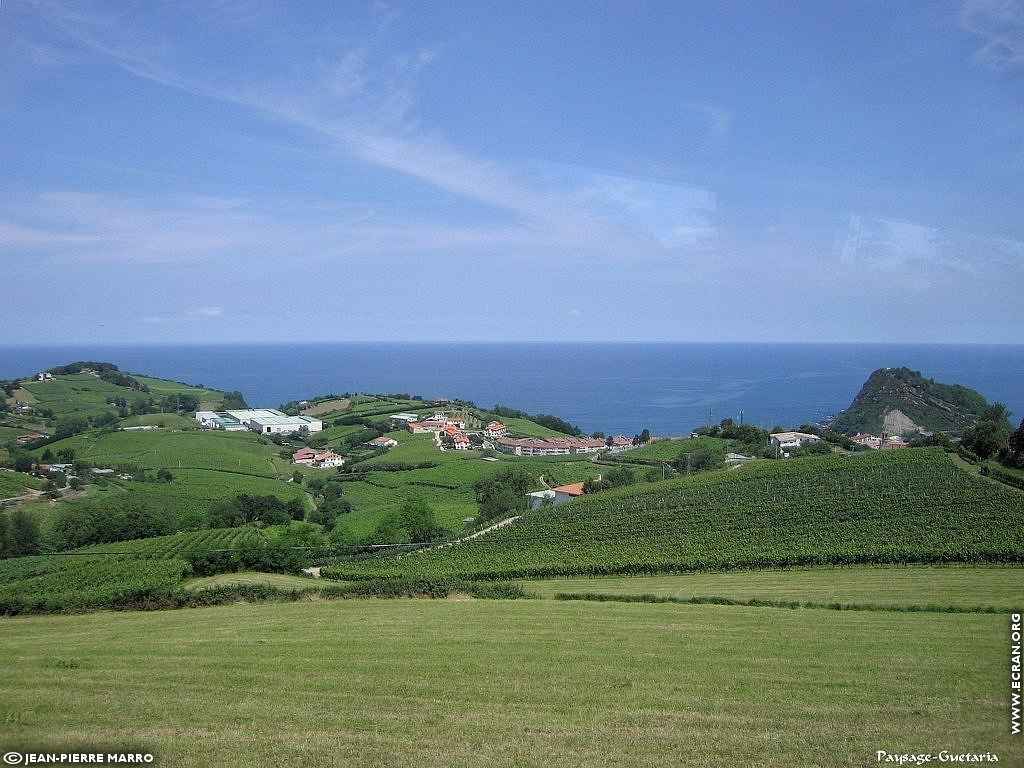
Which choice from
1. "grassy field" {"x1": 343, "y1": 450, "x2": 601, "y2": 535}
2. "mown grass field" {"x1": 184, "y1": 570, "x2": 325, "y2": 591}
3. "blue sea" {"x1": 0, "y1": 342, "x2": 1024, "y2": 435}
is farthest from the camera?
"blue sea" {"x1": 0, "y1": 342, "x2": 1024, "y2": 435}

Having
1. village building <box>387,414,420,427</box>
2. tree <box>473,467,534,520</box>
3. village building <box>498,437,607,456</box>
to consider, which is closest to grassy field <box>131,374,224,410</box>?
village building <box>387,414,420,427</box>

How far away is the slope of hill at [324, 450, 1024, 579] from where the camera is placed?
690 inches

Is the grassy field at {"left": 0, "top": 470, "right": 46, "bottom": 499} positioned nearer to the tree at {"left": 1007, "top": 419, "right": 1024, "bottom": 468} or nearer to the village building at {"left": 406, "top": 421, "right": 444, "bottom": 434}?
the village building at {"left": 406, "top": 421, "right": 444, "bottom": 434}

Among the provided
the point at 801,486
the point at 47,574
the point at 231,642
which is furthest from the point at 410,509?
the point at 231,642

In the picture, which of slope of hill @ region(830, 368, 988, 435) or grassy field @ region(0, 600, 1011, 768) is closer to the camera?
grassy field @ region(0, 600, 1011, 768)

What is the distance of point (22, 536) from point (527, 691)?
27.0 metres

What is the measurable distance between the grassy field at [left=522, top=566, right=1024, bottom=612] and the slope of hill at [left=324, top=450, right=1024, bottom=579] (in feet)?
2.80

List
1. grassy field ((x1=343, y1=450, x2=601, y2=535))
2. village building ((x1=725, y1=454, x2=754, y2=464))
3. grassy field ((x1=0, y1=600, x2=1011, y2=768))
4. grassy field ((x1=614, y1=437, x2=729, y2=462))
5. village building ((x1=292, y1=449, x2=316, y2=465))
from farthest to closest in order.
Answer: village building ((x1=292, y1=449, x2=316, y2=465)) → grassy field ((x1=614, y1=437, x2=729, y2=462)) → village building ((x1=725, y1=454, x2=754, y2=464)) → grassy field ((x1=343, y1=450, x2=601, y2=535)) → grassy field ((x1=0, y1=600, x2=1011, y2=768))

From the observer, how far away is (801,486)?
25688mm

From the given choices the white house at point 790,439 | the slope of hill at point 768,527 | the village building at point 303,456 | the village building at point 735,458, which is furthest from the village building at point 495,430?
the slope of hill at point 768,527

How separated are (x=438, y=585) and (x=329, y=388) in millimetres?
112468

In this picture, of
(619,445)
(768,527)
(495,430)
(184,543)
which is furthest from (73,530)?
(619,445)

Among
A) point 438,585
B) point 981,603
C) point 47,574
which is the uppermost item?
point 981,603

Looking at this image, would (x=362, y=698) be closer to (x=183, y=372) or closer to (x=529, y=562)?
(x=529, y=562)
